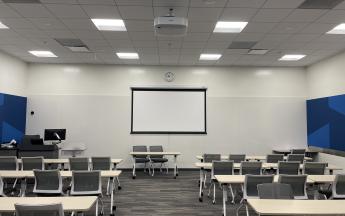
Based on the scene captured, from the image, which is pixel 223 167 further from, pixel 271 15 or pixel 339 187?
pixel 271 15

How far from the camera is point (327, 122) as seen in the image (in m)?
9.05

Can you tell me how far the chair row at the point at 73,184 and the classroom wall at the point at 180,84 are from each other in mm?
5586

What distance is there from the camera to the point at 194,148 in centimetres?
1026

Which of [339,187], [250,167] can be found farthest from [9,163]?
[339,187]

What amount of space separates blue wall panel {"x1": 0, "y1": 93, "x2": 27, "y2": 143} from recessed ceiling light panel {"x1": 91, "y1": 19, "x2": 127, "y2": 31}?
4356mm

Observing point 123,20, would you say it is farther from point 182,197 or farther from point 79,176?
point 182,197

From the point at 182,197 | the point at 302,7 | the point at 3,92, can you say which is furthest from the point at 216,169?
the point at 3,92

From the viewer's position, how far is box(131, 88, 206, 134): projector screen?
10281 mm

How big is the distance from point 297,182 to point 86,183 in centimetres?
320

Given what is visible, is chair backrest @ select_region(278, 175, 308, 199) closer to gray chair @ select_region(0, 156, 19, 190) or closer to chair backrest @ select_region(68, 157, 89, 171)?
chair backrest @ select_region(68, 157, 89, 171)

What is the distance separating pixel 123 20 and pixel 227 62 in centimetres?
490

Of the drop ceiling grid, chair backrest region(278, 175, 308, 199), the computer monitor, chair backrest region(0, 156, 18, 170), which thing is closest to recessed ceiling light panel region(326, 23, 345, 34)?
the drop ceiling grid

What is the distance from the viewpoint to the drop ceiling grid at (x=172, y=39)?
17.0ft

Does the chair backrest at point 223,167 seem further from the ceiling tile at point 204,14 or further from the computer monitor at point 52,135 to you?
the computer monitor at point 52,135
